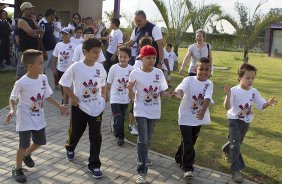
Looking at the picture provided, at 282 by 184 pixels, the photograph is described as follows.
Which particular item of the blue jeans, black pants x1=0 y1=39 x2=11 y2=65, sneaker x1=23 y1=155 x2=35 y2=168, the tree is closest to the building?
the tree

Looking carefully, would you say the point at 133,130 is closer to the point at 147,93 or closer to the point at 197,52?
the point at 147,93

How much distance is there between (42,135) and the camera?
4324mm

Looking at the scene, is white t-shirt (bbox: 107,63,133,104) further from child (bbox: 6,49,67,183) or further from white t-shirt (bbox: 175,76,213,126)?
child (bbox: 6,49,67,183)

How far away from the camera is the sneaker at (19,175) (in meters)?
4.18

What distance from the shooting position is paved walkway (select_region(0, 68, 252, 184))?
444cm

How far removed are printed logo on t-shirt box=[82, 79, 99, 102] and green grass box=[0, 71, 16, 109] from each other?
394cm

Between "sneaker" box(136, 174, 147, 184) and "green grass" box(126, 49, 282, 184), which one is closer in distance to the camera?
"sneaker" box(136, 174, 147, 184)

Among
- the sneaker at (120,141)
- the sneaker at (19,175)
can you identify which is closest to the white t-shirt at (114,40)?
the sneaker at (120,141)

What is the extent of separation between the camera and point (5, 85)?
1029 cm

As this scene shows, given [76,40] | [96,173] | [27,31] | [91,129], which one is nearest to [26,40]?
[27,31]

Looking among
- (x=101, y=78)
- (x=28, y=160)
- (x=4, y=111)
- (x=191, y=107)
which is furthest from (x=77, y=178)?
(x=4, y=111)

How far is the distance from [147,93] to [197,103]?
0.62 meters

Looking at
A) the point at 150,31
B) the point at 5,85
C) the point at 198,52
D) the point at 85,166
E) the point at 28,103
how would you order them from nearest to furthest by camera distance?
the point at 28,103, the point at 85,166, the point at 150,31, the point at 198,52, the point at 5,85

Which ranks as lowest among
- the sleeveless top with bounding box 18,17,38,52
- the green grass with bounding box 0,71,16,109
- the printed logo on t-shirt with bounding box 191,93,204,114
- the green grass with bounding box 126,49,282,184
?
the green grass with bounding box 126,49,282,184
